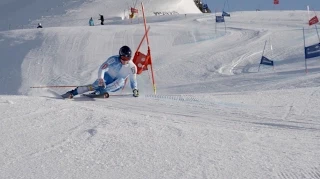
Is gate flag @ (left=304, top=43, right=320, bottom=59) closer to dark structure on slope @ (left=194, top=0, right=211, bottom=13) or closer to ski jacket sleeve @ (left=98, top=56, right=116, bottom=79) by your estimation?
ski jacket sleeve @ (left=98, top=56, right=116, bottom=79)

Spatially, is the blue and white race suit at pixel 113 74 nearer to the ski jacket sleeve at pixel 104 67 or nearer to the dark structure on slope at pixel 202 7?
the ski jacket sleeve at pixel 104 67

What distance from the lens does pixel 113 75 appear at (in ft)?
38.8

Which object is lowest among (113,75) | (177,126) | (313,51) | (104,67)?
(313,51)

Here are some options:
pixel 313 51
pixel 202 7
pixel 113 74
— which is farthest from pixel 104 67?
pixel 202 7

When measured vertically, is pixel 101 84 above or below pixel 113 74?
below

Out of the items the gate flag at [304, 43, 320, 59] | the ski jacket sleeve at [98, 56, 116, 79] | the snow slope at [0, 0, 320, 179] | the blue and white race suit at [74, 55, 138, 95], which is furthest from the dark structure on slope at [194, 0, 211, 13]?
the ski jacket sleeve at [98, 56, 116, 79]

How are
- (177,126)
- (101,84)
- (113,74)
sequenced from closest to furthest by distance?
(177,126)
(101,84)
(113,74)

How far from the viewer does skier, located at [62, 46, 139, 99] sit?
37.4 feet

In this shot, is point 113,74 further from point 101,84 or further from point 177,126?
point 177,126

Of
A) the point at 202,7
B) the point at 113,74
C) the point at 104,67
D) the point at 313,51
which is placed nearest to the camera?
the point at 104,67

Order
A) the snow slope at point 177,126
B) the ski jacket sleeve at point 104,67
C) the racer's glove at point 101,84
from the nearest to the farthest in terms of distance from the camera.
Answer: the snow slope at point 177,126
the racer's glove at point 101,84
the ski jacket sleeve at point 104,67

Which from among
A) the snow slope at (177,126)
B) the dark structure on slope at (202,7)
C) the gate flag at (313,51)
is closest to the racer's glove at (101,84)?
the snow slope at (177,126)

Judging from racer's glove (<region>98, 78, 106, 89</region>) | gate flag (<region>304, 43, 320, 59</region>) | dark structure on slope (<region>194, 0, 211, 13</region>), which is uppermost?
dark structure on slope (<region>194, 0, 211, 13</region>)

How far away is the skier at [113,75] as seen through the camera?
1139 centimetres
